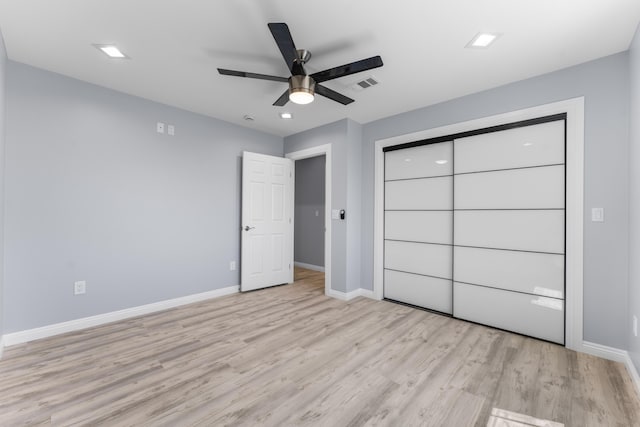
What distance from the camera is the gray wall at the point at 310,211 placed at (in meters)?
6.18

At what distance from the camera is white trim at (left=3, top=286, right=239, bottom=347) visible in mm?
2512

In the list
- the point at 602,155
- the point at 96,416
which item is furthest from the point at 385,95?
the point at 96,416

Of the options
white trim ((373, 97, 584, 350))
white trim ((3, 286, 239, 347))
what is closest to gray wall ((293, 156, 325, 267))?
white trim ((3, 286, 239, 347))

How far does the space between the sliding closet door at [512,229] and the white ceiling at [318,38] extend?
2.28 feet

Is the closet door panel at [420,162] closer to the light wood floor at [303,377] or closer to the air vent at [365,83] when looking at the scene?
the air vent at [365,83]

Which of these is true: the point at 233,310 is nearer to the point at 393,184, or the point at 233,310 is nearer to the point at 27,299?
the point at 27,299

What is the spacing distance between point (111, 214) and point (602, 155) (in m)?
4.79

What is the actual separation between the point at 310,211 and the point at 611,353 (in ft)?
16.6

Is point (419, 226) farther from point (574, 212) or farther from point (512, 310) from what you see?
point (574, 212)

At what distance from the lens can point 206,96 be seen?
3230mm

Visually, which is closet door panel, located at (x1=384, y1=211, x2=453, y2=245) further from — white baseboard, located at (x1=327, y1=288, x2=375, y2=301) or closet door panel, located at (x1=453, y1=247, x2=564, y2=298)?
white baseboard, located at (x1=327, y1=288, x2=375, y2=301)

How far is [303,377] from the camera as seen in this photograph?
2.03 m

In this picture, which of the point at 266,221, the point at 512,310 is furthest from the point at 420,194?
the point at 266,221

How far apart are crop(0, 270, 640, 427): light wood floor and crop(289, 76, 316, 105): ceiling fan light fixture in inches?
85.0
